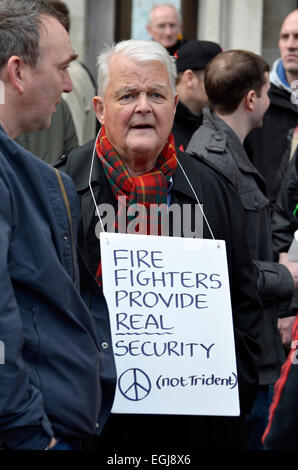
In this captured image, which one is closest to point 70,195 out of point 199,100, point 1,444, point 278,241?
point 1,444

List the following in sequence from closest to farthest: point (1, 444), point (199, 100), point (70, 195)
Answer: point (1, 444), point (70, 195), point (199, 100)

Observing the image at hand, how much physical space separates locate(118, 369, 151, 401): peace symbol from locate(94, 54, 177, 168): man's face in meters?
0.88

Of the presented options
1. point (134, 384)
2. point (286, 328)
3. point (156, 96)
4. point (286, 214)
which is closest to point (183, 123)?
point (286, 214)

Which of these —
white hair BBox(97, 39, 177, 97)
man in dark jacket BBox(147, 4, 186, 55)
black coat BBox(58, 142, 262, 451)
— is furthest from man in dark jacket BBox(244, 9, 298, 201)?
white hair BBox(97, 39, 177, 97)

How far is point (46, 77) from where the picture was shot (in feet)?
9.62

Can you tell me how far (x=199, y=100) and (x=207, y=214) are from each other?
252 cm

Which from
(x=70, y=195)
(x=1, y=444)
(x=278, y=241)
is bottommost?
(x=278, y=241)

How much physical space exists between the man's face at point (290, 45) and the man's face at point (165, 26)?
137cm

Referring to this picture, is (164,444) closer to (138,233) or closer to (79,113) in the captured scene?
(138,233)

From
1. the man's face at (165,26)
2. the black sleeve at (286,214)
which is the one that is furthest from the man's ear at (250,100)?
the man's face at (165,26)

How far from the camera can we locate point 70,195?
2.78 meters

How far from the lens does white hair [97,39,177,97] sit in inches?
147

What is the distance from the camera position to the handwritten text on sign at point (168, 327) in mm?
3367

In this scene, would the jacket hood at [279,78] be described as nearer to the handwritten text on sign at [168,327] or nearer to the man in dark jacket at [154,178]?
the man in dark jacket at [154,178]
